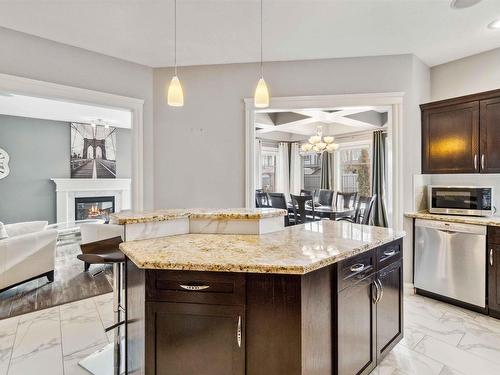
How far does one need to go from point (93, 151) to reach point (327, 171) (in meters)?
6.03

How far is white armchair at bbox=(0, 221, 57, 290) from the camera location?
3.10 m

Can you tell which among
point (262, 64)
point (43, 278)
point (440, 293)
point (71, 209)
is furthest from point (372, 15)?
point (71, 209)

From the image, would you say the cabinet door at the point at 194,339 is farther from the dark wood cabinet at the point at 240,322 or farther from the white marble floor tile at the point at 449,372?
the white marble floor tile at the point at 449,372

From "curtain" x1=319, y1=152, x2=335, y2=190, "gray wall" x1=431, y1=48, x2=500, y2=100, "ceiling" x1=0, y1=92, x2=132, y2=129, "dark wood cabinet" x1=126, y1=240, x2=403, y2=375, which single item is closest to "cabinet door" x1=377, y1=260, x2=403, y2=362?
"dark wood cabinet" x1=126, y1=240, x2=403, y2=375

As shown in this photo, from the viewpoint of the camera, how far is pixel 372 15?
2535mm

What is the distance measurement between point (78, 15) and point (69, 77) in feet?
2.53

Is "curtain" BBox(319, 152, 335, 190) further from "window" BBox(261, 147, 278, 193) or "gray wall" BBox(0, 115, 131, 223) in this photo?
"gray wall" BBox(0, 115, 131, 223)

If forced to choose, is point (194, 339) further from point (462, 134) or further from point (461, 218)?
point (462, 134)

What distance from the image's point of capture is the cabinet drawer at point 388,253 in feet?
6.36

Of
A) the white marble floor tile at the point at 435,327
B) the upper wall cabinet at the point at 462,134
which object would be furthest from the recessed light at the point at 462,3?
the white marble floor tile at the point at 435,327

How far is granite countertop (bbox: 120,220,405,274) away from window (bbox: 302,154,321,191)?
593 centimetres

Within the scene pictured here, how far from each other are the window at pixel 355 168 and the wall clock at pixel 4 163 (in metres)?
7.63

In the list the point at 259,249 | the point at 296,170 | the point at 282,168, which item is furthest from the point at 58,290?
the point at 296,170

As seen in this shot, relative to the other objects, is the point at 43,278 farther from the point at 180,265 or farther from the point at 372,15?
the point at 372,15
